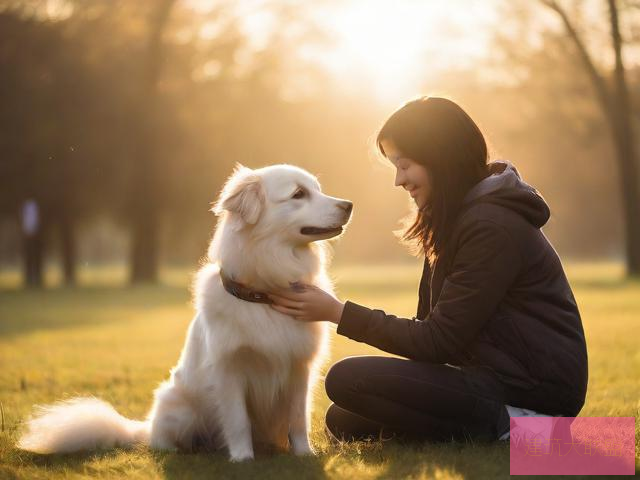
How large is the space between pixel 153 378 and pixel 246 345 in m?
3.15

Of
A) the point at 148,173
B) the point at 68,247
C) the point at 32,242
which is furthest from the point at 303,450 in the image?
the point at 68,247

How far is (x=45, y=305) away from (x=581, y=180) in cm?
2489

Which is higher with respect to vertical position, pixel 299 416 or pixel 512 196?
pixel 512 196

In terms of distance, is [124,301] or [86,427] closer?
[86,427]

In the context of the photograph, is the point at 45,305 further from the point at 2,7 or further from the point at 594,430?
the point at 594,430

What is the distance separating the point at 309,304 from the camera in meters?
3.79

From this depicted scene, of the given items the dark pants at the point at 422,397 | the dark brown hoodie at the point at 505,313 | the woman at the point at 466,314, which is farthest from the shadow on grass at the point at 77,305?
the dark brown hoodie at the point at 505,313

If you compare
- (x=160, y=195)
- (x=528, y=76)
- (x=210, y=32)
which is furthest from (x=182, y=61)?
(x=528, y=76)

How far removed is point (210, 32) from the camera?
861 inches

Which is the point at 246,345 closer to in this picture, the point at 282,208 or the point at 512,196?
the point at 282,208

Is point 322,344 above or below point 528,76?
below

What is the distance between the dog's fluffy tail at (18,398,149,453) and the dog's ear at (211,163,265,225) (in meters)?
1.22

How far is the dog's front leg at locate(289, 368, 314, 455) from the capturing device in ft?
12.9

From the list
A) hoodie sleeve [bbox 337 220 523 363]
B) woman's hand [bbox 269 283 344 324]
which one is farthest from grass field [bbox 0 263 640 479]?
woman's hand [bbox 269 283 344 324]
